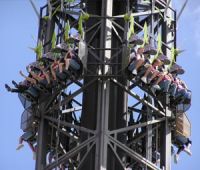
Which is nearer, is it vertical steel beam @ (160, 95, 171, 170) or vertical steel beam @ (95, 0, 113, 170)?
vertical steel beam @ (95, 0, 113, 170)

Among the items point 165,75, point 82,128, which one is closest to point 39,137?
point 82,128

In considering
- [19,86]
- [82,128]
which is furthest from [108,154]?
[19,86]

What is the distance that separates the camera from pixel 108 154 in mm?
77688

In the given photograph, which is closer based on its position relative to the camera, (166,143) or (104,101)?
(104,101)

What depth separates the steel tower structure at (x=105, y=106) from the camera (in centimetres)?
7794

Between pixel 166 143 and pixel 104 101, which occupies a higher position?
pixel 104 101

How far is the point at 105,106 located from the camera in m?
78.2

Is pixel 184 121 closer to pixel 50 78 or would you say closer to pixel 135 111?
pixel 135 111

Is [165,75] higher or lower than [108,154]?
higher

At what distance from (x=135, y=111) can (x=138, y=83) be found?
4159 mm

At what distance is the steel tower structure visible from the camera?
3068 inches

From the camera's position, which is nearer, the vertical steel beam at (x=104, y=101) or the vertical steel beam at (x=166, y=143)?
the vertical steel beam at (x=104, y=101)

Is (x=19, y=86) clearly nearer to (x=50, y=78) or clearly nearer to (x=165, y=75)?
(x=50, y=78)

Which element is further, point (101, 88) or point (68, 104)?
point (68, 104)
